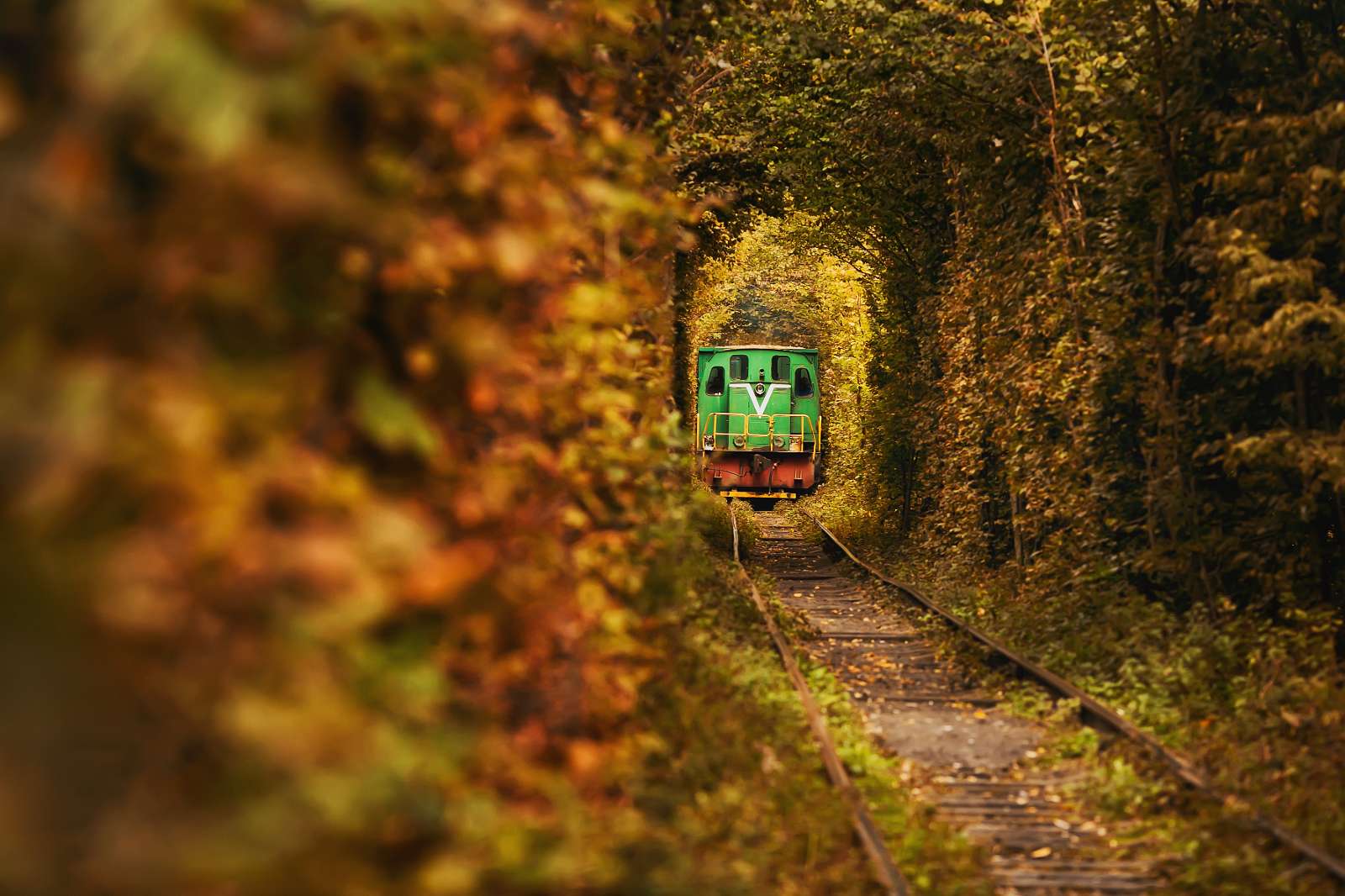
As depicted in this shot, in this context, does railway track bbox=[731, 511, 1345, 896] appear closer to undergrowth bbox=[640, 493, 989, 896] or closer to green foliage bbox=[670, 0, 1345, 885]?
undergrowth bbox=[640, 493, 989, 896]

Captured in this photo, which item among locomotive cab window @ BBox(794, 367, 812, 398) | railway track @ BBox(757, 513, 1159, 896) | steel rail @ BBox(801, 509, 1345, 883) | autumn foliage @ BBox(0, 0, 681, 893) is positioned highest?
locomotive cab window @ BBox(794, 367, 812, 398)

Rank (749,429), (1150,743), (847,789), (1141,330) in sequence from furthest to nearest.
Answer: (749,429)
(1141,330)
(1150,743)
(847,789)

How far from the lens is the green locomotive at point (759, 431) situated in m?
29.9

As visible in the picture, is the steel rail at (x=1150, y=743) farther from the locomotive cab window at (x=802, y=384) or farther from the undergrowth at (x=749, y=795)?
the locomotive cab window at (x=802, y=384)

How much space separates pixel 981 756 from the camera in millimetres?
9227

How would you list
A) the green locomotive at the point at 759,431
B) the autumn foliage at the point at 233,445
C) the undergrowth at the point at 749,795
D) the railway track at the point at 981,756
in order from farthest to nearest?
the green locomotive at the point at 759,431
the railway track at the point at 981,756
the undergrowth at the point at 749,795
the autumn foliage at the point at 233,445

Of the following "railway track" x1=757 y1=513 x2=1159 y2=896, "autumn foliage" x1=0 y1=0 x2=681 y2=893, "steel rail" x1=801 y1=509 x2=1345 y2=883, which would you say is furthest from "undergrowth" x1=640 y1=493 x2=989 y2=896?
"autumn foliage" x1=0 y1=0 x2=681 y2=893

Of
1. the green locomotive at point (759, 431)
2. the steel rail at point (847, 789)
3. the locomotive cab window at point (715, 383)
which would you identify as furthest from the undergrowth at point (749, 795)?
the locomotive cab window at point (715, 383)

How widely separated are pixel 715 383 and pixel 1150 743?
73.9 ft

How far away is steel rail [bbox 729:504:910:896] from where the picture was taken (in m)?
6.18

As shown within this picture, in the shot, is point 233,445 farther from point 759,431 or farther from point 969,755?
point 759,431

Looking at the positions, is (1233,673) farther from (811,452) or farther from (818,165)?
(811,452)

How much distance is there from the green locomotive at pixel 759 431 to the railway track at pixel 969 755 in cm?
1305

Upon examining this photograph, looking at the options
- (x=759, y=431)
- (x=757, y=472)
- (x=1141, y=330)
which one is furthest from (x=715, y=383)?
(x=1141, y=330)
